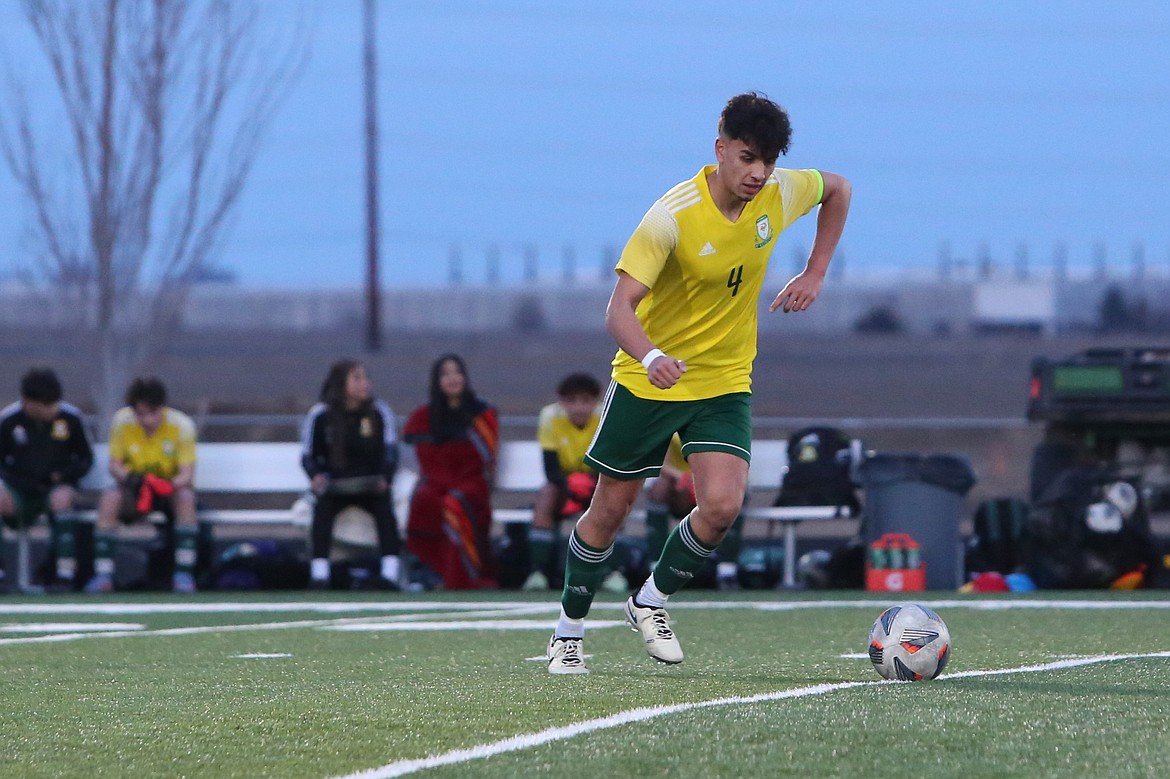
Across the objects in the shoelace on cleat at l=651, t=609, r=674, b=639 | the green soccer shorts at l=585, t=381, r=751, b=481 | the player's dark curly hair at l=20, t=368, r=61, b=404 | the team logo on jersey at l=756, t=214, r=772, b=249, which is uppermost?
the team logo on jersey at l=756, t=214, r=772, b=249

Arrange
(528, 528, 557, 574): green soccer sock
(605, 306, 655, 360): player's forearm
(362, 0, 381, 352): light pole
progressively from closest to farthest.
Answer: (605, 306, 655, 360): player's forearm
(528, 528, 557, 574): green soccer sock
(362, 0, 381, 352): light pole

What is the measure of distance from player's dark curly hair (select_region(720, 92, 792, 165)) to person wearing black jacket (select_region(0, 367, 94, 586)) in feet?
26.2

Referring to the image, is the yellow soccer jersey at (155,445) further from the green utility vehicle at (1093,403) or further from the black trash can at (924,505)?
the green utility vehicle at (1093,403)

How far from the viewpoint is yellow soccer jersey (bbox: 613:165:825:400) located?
19.5 feet

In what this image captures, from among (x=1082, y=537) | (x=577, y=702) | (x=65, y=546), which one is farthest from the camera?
(x=65, y=546)

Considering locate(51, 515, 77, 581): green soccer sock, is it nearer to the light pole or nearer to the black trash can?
the black trash can

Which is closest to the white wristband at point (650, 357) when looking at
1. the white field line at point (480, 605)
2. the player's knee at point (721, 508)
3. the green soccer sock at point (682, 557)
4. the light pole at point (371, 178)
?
the player's knee at point (721, 508)

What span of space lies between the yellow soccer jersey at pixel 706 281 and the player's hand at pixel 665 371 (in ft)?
1.39

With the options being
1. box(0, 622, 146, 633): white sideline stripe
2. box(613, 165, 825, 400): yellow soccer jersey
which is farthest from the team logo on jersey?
box(0, 622, 146, 633): white sideline stripe

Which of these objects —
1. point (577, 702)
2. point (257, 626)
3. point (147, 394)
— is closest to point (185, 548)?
point (147, 394)

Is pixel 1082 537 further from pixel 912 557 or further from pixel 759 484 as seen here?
pixel 759 484

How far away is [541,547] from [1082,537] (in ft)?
11.4

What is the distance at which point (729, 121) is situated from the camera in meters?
5.80

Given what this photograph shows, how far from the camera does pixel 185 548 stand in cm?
1240
